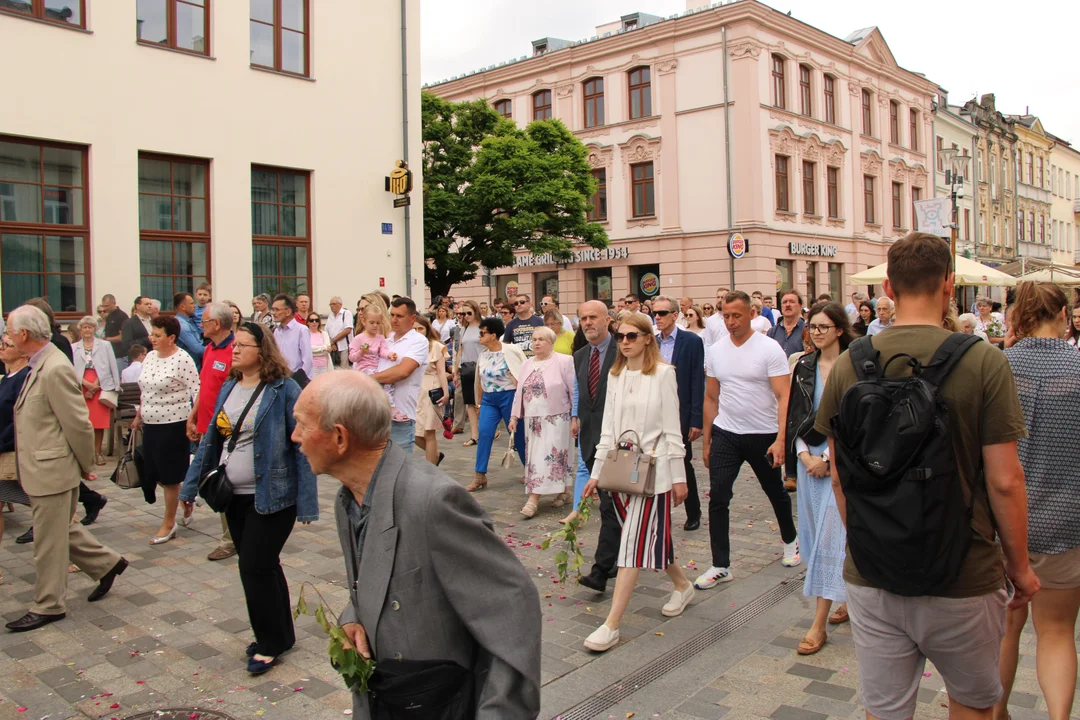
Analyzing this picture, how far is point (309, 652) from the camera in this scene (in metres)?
4.82

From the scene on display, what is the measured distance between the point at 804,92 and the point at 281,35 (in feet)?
85.0

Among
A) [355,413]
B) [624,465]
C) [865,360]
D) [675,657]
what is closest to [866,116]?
[624,465]

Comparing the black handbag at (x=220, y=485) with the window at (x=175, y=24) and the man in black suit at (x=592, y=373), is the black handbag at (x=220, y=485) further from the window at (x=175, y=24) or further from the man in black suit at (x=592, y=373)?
the window at (x=175, y=24)

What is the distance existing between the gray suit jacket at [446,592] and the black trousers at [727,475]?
3752mm

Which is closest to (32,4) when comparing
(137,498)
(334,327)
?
(334,327)

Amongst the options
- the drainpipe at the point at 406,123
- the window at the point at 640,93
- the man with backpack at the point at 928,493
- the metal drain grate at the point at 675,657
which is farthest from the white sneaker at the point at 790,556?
the window at the point at 640,93

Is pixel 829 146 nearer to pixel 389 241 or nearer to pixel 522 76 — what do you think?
pixel 522 76

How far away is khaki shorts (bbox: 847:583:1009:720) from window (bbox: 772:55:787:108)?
3438 centimetres

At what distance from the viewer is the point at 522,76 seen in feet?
129

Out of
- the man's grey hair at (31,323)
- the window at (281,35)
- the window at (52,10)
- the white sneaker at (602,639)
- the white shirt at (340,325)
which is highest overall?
the window at (281,35)

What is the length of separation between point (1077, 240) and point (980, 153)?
26110 millimetres

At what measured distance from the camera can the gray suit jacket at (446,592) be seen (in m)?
2.17

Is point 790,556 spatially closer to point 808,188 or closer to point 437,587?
point 437,587

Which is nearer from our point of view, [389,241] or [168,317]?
[168,317]
